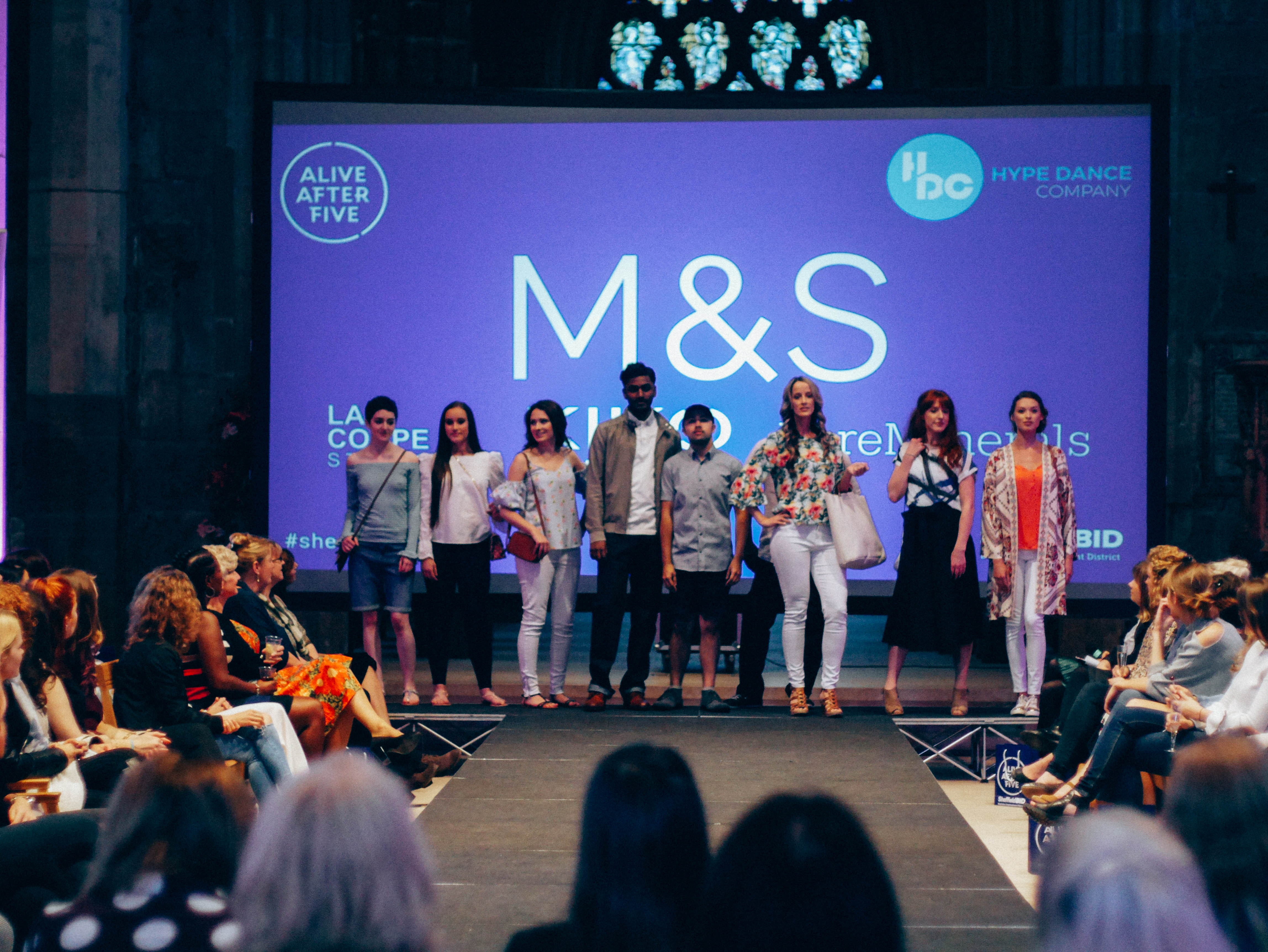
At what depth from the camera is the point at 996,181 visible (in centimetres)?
765

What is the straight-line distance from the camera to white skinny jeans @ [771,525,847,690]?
20.5 feet

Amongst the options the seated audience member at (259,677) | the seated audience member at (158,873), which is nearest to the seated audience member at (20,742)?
the seated audience member at (259,677)

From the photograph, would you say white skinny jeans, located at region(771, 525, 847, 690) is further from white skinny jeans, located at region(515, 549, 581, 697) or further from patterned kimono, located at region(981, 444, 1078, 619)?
white skinny jeans, located at region(515, 549, 581, 697)

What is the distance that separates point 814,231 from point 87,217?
5016 millimetres

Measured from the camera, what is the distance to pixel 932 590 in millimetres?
6461

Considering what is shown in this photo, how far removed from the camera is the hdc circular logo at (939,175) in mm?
7668

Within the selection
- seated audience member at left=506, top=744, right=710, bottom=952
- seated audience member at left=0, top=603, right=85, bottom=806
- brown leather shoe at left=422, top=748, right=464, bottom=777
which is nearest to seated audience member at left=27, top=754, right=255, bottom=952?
seated audience member at left=506, top=744, right=710, bottom=952

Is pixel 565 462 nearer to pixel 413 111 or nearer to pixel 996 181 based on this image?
pixel 413 111

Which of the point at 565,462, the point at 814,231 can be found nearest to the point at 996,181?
the point at 814,231

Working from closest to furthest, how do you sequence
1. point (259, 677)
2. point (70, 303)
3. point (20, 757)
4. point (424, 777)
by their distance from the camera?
point (20, 757)
point (259, 677)
point (424, 777)
point (70, 303)

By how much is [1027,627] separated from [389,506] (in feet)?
10.8

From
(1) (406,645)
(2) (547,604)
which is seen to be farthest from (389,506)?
(2) (547,604)

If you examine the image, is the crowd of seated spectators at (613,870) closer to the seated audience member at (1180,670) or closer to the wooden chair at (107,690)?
the wooden chair at (107,690)

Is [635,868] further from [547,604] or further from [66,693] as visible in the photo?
[547,604]
